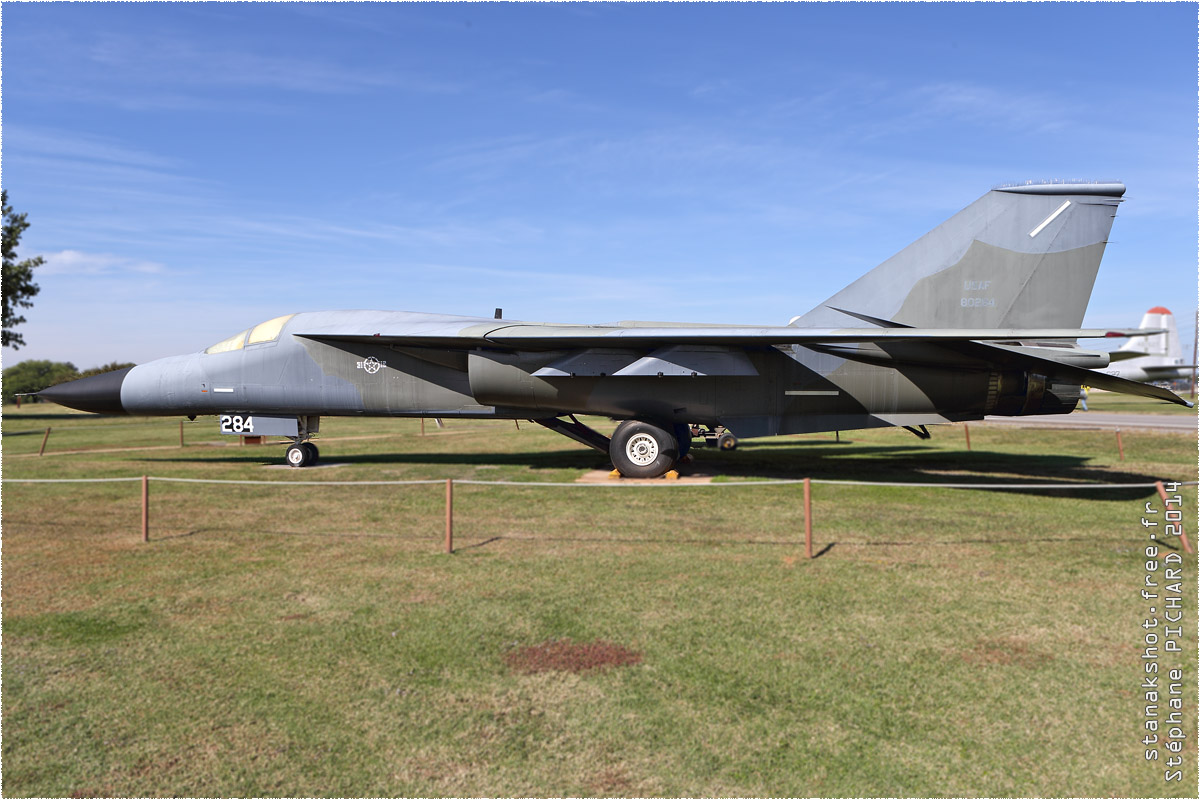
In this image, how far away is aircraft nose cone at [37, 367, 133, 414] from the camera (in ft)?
46.9

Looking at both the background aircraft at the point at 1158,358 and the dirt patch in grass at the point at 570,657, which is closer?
the dirt patch in grass at the point at 570,657

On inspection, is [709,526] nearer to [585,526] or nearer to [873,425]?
[585,526]

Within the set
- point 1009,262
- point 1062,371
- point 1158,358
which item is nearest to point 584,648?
point 1062,371

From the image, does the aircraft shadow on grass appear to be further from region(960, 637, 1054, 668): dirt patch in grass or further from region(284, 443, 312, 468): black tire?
region(960, 637, 1054, 668): dirt patch in grass

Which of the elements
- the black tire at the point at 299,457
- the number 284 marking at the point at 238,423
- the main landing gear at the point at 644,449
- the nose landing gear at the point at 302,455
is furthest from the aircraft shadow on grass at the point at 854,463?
the number 284 marking at the point at 238,423

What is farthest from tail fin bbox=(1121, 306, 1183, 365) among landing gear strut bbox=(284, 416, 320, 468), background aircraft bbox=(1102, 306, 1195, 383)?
landing gear strut bbox=(284, 416, 320, 468)

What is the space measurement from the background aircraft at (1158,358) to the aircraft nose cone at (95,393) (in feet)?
120

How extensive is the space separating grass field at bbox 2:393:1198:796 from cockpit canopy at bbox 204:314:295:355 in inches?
179

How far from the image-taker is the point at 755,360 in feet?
40.5

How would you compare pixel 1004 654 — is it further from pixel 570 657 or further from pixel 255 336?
pixel 255 336

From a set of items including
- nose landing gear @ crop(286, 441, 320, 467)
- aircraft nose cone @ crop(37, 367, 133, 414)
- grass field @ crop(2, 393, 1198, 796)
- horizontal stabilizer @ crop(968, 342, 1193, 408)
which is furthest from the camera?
nose landing gear @ crop(286, 441, 320, 467)

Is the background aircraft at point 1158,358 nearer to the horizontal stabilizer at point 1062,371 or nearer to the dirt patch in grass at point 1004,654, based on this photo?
the horizontal stabilizer at point 1062,371

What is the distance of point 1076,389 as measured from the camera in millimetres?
11672

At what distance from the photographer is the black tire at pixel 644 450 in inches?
497
